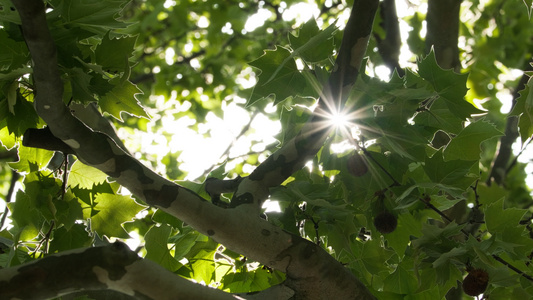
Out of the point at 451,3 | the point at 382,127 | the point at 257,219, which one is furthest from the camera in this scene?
the point at 451,3

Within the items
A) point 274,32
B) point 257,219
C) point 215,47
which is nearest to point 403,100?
point 257,219

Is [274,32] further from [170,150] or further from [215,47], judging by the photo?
[170,150]

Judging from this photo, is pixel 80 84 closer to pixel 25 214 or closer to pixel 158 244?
pixel 25 214

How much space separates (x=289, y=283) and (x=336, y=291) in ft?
0.46

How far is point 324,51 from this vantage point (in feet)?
5.54

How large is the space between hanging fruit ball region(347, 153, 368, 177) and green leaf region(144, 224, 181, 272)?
707 millimetres

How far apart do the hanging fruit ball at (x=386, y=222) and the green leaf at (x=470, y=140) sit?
0.99 ft

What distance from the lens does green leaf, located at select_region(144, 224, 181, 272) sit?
6.10 ft

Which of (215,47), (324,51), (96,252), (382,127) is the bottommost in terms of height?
(96,252)

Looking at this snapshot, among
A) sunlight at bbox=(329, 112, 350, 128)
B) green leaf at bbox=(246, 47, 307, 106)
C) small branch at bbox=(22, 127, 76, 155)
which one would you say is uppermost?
green leaf at bbox=(246, 47, 307, 106)

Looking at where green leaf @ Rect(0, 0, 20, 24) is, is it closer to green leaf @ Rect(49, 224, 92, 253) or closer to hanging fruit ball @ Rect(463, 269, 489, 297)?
green leaf @ Rect(49, 224, 92, 253)

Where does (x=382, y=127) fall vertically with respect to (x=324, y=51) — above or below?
below

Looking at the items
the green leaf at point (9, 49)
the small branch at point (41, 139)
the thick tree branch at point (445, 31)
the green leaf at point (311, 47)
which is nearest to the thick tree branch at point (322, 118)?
the green leaf at point (311, 47)

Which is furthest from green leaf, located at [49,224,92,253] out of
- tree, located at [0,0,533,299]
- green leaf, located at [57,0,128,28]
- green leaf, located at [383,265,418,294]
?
green leaf, located at [383,265,418,294]
